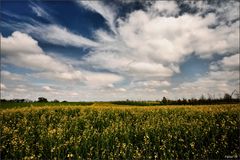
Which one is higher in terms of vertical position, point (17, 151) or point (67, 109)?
point (67, 109)

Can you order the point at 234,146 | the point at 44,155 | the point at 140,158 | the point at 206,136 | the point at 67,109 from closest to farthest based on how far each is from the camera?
the point at 140,158, the point at 44,155, the point at 234,146, the point at 206,136, the point at 67,109

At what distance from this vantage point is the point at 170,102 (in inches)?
1318

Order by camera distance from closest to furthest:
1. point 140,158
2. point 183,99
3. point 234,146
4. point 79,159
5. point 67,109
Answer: point 79,159, point 140,158, point 234,146, point 67,109, point 183,99

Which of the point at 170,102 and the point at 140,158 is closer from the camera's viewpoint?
the point at 140,158

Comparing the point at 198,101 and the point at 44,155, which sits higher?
the point at 198,101

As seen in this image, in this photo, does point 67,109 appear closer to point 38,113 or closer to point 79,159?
point 38,113

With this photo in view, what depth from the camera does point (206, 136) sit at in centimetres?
1102

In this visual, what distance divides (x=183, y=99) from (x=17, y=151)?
2616cm

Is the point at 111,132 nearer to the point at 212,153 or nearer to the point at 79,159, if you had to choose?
the point at 79,159

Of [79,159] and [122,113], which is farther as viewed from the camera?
[122,113]

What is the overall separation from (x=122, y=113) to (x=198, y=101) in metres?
16.2

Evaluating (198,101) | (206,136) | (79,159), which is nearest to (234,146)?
(206,136)

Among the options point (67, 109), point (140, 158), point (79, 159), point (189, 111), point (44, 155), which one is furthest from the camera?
point (67, 109)

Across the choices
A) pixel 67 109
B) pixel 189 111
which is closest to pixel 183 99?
pixel 189 111
